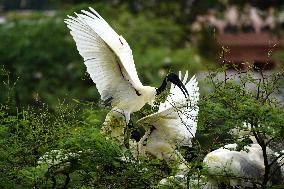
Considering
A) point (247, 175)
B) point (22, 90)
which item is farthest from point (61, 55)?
point (247, 175)

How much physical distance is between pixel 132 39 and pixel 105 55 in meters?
13.0

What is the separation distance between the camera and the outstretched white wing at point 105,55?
8.05m

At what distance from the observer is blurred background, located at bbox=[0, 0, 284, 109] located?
19141mm

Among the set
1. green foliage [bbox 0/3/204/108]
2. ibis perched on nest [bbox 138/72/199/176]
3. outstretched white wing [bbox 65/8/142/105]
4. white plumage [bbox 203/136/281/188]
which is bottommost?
white plumage [bbox 203/136/281/188]

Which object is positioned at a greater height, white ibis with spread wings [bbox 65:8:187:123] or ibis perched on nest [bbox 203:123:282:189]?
white ibis with spread wings [bbox 65:8:187:123]

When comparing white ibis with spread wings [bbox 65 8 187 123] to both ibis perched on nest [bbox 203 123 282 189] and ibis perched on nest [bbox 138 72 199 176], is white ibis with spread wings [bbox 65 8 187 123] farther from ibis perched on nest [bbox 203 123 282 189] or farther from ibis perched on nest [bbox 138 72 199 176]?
ibis perched on nest [bbox 203 123 282 189]

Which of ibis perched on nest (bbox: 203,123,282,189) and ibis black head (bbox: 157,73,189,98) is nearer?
ibis perched on nest (bbox: 203,123,282,189)

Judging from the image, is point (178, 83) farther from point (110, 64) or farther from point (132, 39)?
point (132, 39)

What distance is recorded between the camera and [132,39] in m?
21.1

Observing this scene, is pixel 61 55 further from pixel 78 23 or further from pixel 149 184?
pixel 149 184

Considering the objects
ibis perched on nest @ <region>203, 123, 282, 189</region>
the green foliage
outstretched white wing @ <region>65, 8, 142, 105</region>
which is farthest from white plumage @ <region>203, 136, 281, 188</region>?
the green foliage

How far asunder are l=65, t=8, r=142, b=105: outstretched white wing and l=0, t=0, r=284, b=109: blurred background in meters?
6.97

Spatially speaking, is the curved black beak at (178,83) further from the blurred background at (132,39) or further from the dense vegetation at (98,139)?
the blurred background at (132,39)

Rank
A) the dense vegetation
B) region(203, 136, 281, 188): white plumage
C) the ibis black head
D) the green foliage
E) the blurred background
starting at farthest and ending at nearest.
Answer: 1. the green foliage
2. the blurred background
3. the ibis black head
4. region(203, 136, 281, 188): white plumage
5. the dense vegetation
